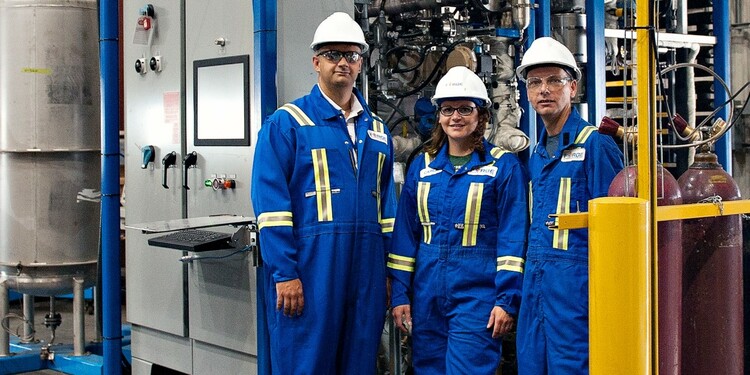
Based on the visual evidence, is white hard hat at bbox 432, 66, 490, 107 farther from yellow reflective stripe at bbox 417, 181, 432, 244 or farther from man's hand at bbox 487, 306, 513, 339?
man's hand at bbox 487, 306, 513, 339

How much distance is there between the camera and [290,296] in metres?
3.53

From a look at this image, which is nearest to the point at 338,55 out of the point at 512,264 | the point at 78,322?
the point at 512,264

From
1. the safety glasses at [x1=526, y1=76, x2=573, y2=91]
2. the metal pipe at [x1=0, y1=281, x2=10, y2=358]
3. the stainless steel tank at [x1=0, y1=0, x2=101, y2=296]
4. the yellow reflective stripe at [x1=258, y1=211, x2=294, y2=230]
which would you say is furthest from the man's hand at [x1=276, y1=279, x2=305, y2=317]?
the metal pipe at [x1=0, y1=281, x2=10, y2=358]

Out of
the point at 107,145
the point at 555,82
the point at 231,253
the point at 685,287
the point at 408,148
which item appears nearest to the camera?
the point at 685,287

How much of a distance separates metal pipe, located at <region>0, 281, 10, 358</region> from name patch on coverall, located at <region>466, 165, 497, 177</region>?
134 inches

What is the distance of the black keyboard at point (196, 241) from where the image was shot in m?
3.89

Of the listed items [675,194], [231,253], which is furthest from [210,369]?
[675,194]

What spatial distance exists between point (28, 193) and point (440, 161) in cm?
301

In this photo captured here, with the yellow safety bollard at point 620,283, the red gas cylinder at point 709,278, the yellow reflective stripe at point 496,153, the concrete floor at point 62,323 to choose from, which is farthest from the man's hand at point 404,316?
the concrete floor at point 62,323

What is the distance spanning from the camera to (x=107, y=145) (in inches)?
194

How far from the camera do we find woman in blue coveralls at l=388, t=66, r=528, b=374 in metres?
3.42

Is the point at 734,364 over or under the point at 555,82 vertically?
under

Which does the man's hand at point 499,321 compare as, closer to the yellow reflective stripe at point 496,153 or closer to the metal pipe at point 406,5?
the yellow reflective stripe at point 496,153

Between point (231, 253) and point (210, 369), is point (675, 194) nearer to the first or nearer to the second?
point (231, 253)
